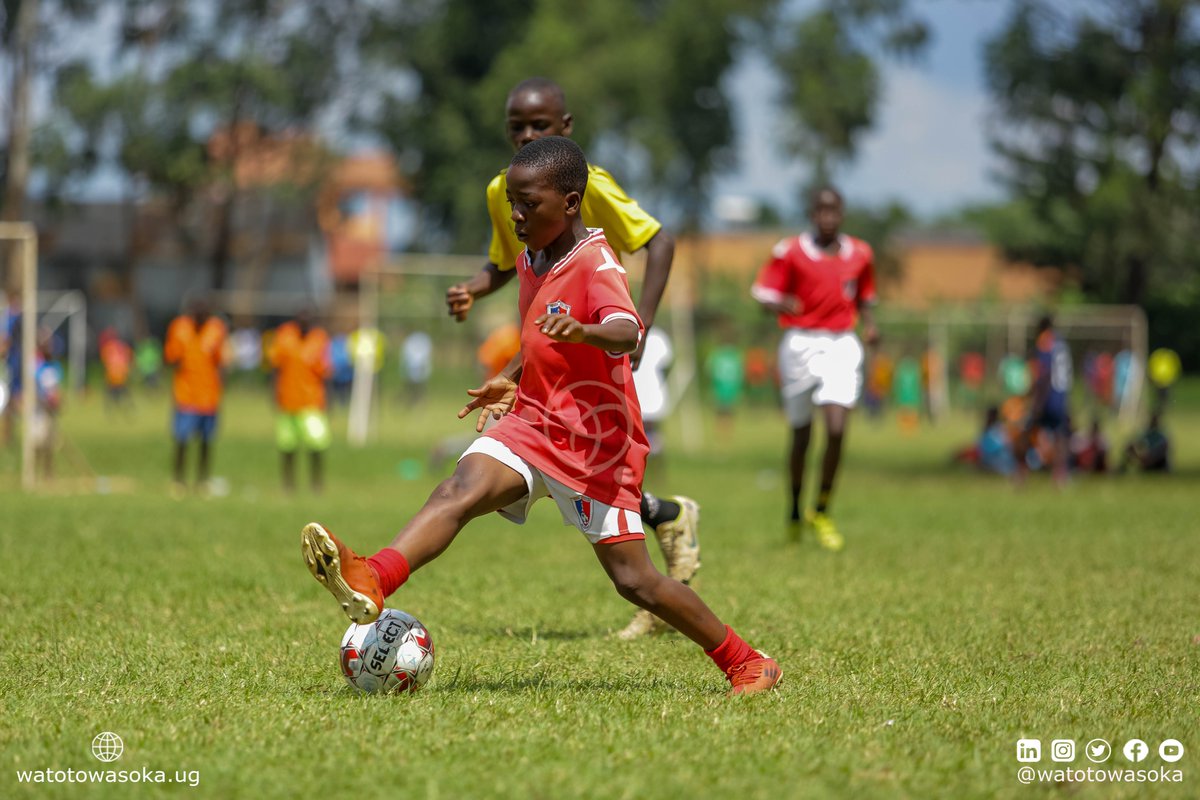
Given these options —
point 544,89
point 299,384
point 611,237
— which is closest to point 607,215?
point 611,237

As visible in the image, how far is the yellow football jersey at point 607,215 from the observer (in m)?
6.31

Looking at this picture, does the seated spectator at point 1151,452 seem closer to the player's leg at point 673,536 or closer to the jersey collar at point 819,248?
the jersey collar at point 819,248

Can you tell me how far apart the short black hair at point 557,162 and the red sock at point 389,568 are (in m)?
1.32

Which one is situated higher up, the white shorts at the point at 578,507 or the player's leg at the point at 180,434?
the white shorts at the point at 578,507

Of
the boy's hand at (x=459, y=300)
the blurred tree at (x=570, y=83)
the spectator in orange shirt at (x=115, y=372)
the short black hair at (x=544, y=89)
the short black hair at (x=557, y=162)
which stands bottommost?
the spectator in orange shirt at (x=115, y=372)

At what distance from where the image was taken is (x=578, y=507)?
4762mm

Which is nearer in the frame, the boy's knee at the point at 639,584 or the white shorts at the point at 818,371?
the boy's knee at the point at 639,584

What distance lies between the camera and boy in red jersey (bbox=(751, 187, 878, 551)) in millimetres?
9547

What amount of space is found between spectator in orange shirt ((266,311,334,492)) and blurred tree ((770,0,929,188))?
1314 inches

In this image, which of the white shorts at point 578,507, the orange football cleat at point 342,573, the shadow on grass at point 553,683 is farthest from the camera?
the shadow on grass at point 553,683

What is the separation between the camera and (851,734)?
430 cm

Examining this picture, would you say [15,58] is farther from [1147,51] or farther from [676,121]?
[1147,51]

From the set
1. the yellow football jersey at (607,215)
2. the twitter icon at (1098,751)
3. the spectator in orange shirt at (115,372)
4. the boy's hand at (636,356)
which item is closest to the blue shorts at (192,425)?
the yellow football jersey at (607,215)

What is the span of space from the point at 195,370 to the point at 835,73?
119 feet
